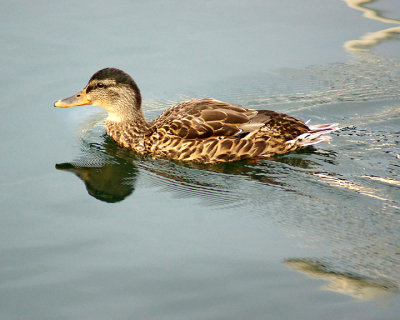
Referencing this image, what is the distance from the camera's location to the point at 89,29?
1156 centimetres

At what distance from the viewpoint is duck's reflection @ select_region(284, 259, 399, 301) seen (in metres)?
5.51

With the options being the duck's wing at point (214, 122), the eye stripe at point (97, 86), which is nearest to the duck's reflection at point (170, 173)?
the duck's wing at point (214, 122)

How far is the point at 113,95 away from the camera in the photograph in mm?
9062

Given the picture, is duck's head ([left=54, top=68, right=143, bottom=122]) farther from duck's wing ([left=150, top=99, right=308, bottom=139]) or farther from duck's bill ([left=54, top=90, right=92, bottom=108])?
duck's wing ([left=150, top=99, right=308, bottom=139])

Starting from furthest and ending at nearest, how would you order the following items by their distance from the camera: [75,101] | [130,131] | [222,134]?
[75,101], [130,131], [222,134]

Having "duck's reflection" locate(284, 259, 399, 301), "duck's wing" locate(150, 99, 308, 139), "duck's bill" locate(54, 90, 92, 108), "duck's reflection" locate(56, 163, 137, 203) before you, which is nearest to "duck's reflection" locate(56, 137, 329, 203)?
"duck's reflection" locate(56, 163, 137, 203)

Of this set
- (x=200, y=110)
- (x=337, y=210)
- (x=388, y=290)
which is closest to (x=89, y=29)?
(x=200, y=110)

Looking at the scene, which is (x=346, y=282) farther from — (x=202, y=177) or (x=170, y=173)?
(x=170, y=173)

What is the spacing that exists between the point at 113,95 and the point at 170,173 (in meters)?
1.69

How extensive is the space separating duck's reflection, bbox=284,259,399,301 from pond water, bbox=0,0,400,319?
0.06 feet

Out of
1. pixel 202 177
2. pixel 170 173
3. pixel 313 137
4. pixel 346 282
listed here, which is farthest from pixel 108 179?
pixel 346 282

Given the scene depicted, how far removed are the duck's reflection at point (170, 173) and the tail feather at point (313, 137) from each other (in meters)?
0.17

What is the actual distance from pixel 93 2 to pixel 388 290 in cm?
893

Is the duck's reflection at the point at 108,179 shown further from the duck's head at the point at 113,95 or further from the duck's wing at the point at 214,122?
the duck's head at the point at 113,95
